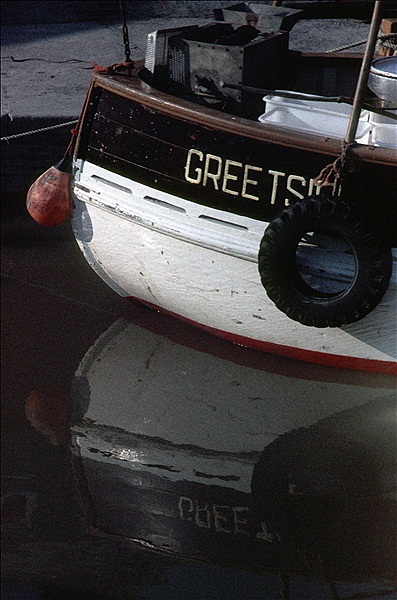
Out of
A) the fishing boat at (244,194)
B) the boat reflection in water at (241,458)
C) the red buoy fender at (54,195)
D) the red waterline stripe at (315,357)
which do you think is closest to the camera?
the boat reflection in water at (241,458)

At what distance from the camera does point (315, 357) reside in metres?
4.29

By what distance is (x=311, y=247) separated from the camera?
387cm

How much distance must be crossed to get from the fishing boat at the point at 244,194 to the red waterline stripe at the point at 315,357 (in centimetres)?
1

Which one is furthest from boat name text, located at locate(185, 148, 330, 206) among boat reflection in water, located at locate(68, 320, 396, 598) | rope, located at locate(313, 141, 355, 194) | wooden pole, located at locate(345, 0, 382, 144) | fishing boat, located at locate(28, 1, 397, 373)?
boat reflection in water, located at locate(68, 320, 396, 598)

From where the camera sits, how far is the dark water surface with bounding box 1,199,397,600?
3236 millimetres

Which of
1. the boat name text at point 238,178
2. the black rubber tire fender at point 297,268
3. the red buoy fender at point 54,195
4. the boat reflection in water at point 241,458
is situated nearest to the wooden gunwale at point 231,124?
the boat name text at point 238,178

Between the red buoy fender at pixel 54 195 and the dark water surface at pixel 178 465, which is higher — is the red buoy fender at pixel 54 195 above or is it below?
above

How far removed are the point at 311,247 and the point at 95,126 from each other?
1.39 m

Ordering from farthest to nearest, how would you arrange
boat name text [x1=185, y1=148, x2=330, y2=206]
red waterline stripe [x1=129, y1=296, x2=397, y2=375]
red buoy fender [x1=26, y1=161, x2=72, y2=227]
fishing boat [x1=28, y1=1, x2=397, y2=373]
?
red buoy fender [x1=26, y1=161, x2=72, y2=227] < red waterline stripe [x1=129, y1=296, x2=397, y2=375] < boat name text [x1=185, y1=148, x2=330, y2=206] < fishing boat [x1=28, y1=1, x2=397, y2=373]

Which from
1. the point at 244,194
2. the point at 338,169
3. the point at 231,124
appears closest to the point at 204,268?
the point at 244,194

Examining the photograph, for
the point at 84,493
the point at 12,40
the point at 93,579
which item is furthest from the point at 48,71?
the point at 93,579

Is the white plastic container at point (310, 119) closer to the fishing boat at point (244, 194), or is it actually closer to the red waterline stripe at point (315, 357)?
the fishing boat at point (244, 194)

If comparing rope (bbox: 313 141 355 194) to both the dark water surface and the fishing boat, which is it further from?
the dark water surface

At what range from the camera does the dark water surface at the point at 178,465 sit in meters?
3.24
